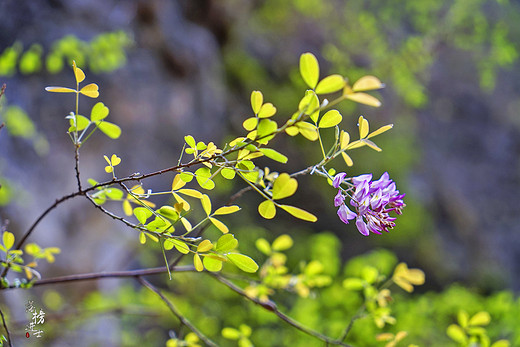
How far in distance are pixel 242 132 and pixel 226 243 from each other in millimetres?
1871

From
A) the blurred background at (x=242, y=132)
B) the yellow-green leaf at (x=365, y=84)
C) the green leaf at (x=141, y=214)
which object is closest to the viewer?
the yellow-green leaf at (x=365, y=84)

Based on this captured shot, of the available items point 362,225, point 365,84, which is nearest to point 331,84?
point 365,84

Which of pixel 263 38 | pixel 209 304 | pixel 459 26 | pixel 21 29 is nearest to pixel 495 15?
pixel 459 26

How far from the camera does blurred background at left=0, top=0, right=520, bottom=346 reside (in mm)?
1095

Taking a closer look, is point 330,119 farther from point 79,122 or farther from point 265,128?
point 79,122

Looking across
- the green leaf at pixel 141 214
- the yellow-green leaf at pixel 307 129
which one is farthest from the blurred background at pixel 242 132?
the yellow-green leaf at pixel 307 129

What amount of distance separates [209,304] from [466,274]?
1553mm

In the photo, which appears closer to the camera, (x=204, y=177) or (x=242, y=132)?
(x=204, y=177)

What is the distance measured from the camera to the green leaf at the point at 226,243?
314 mm

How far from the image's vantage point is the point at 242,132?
2166 millimetres

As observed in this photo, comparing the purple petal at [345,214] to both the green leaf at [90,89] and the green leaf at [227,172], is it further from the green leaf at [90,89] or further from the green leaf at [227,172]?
the green leaf at [90,89]

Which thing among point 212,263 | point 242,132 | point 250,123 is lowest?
point 212,263

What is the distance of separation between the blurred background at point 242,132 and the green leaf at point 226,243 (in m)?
0.41

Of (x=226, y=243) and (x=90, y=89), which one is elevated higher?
(x=90, y=89)
